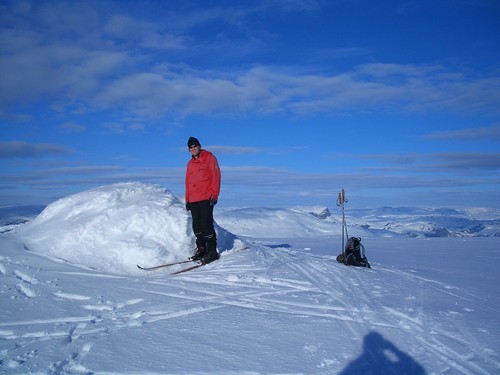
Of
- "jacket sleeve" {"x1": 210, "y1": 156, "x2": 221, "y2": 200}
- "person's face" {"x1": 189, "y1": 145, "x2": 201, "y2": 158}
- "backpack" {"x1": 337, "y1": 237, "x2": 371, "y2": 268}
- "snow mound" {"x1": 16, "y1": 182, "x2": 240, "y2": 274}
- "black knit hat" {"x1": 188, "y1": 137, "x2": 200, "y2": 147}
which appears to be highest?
"black knit hat" {"x1": 188, "y1": 137, "x2": 200, "y2": 147}

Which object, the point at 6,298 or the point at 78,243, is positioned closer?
the point at 6,298

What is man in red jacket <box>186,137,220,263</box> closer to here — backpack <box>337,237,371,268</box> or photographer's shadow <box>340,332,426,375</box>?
backpack <box>337,237,371,268</box>

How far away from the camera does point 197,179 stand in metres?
8.29

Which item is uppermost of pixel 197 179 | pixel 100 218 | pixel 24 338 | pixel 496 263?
pixel 197 179

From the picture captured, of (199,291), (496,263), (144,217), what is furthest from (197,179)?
(496,263)

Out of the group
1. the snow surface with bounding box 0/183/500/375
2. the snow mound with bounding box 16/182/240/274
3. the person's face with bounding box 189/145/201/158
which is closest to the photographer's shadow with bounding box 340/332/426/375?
the snow surface with bounding box 0/183/500/375

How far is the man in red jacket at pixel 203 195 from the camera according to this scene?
27.0ft

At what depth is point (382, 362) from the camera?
3406 mm

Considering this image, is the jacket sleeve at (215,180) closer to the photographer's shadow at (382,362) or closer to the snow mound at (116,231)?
the snow mound at (116,231)

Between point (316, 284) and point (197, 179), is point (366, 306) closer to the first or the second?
point (316, 284)

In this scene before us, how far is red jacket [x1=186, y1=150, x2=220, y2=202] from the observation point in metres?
8.17

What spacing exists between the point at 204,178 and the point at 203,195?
0.37m

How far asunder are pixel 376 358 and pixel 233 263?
15.3 feet

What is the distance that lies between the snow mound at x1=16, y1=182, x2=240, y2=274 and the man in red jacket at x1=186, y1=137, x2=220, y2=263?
1.69ft
